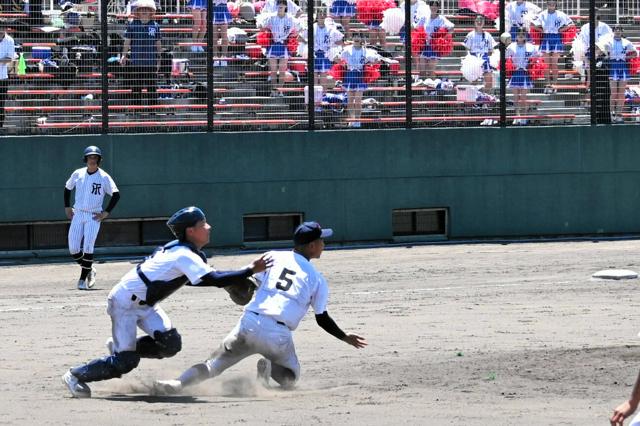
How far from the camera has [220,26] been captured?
21109 millimetres

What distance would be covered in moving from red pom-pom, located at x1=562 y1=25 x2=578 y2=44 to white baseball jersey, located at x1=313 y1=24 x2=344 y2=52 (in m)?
4.29

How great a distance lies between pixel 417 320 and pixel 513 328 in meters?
1.17

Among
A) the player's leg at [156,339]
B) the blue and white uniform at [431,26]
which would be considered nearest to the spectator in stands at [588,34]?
the blue and white uniform at [431,26]

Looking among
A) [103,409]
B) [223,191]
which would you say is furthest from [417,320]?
[223,191]

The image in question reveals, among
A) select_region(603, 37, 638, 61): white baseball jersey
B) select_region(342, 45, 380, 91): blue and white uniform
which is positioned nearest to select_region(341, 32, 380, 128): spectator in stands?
select_region(342, 45, 380, 91): blue and white uniform

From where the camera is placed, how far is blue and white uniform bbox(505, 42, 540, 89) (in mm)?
22578

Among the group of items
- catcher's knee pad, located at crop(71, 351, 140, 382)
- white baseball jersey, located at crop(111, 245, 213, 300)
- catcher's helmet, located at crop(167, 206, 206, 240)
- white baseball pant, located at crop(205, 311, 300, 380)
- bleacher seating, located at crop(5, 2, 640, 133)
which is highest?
bleacher seating, located at crop(5, 2, 640, 133)

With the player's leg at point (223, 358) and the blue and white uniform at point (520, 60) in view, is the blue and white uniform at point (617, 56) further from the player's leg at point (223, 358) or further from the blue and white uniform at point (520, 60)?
the player's leg at point (223, 358)

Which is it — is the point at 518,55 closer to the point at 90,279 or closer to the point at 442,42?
the point at 442,42

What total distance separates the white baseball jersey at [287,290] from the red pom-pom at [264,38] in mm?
11992

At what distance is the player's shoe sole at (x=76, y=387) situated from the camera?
9641 millimetres

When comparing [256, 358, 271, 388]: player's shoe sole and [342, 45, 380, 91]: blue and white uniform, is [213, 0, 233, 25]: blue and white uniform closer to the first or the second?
→ [342, 45, 380, 91]: blue and white uniform

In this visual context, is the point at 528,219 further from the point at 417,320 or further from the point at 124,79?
the point at 417,320

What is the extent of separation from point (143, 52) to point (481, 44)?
5885mm
